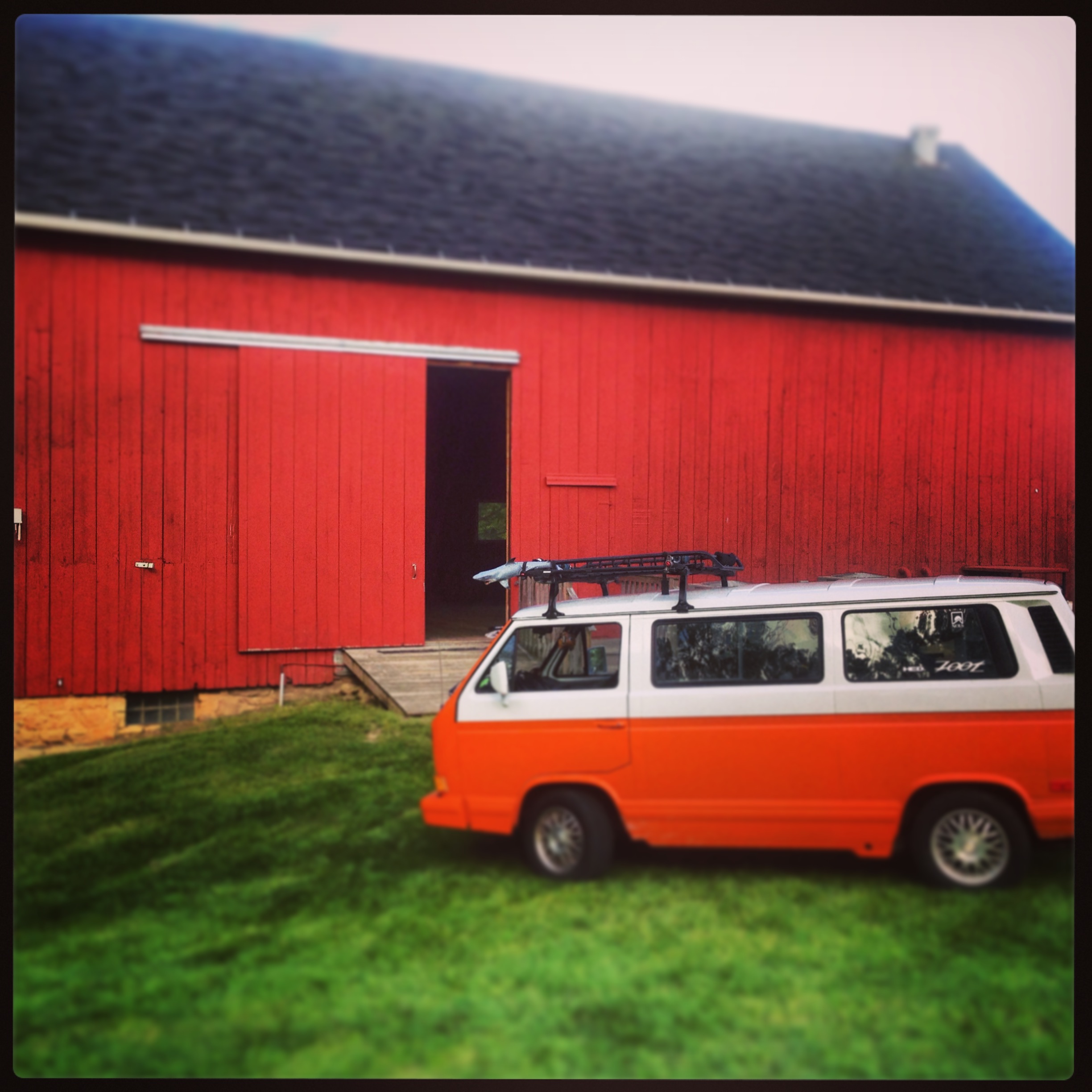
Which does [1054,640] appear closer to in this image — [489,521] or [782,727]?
[782,727]

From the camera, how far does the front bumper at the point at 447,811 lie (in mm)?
4941

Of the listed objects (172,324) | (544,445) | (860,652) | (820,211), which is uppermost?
(820,211)

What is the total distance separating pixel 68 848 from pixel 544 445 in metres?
5.80

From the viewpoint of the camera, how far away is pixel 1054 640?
4402mm

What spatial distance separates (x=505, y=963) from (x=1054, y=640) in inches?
123

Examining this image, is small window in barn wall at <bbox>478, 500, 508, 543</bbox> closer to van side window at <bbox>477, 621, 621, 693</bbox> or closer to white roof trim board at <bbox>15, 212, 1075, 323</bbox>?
white roof trim board at <bbox>15, 212, 1075, 323</bbox>

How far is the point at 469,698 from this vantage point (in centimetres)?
504

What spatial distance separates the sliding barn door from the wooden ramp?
8.7 inches

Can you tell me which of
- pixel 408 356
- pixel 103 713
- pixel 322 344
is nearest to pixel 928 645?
pixel 408 356

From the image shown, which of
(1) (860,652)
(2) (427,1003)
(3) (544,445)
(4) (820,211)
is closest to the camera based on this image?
(2) (427,1003)

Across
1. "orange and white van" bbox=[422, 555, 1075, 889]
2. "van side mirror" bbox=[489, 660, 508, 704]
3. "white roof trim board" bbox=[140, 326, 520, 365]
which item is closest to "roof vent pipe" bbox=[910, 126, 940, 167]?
"white roof trim board" bbox=[140, 326, 520, 365]

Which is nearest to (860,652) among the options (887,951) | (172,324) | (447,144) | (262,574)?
(887,951)

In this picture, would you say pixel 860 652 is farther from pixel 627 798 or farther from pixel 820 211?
pixel 820 211

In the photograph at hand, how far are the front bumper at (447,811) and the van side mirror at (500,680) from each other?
62 cm
